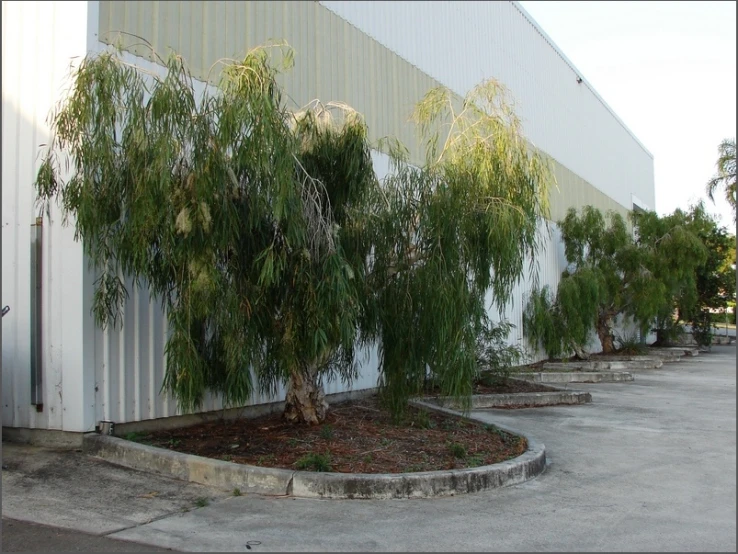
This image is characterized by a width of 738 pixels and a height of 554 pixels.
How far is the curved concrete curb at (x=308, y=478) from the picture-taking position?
21.5 ft

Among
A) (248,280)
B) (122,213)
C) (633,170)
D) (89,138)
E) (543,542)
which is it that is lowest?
(543,542)

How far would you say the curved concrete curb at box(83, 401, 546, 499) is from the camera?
655 cm

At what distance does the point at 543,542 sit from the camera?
542 cm

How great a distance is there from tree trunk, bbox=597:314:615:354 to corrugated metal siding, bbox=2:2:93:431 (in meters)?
19.5

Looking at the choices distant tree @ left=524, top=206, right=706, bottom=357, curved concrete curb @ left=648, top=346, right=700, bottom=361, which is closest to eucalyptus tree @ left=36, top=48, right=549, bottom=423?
distant tree @ left=524, top=206, right=706, bottom=357

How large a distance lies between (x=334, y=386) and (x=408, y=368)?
4.06m

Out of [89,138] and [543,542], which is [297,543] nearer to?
[543,542]

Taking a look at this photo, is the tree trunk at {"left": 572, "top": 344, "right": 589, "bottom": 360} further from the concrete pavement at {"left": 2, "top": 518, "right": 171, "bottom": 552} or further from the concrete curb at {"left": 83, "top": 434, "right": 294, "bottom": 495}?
the concrete pavement at {"left": 2, "top": 518, "right": 171, "bottom": 552}

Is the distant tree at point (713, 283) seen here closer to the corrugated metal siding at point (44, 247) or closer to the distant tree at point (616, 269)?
the distant tree at point (616, 269)

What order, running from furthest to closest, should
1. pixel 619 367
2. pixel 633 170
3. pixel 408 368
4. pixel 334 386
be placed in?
pixel 633 170 < pixel 619 367 < pixel 334 386 < pixel 408 368

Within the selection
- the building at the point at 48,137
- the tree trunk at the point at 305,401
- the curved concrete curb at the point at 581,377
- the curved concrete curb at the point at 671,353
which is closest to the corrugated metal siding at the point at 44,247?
the building at the point at 48,137

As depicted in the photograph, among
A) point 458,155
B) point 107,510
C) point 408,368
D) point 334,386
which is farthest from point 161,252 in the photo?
point 334,386

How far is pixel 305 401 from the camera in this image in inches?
344

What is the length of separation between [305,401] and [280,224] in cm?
264
